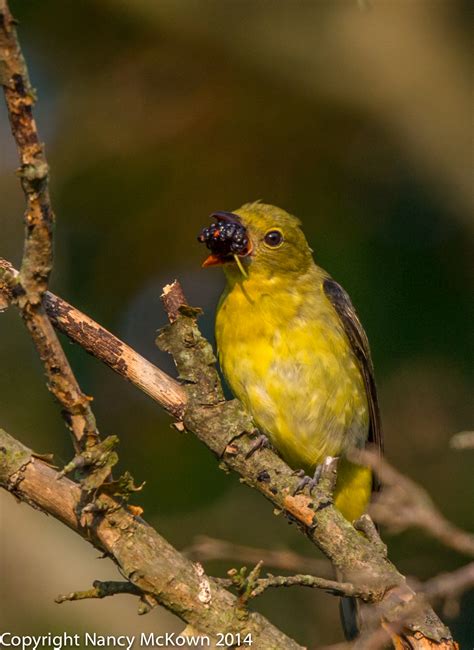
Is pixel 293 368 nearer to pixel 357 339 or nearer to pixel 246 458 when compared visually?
pixel 357 339

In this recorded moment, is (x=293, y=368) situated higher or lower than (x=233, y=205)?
lower

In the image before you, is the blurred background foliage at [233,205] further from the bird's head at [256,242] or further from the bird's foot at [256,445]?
the bird's foot at [256,445]

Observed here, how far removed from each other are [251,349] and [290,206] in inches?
122

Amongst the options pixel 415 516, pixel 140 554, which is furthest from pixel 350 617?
pixel 415 516

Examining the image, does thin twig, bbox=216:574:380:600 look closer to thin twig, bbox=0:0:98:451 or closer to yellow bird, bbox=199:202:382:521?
thin twig, bbox=0:0:98:451

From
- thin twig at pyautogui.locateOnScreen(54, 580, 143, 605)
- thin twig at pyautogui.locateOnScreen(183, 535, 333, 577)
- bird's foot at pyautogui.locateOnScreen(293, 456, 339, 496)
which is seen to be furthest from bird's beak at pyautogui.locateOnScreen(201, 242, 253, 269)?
thin twig at pyautogui.locateOnScreen(54, 580, 143, 605)

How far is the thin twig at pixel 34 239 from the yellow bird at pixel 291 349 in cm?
172

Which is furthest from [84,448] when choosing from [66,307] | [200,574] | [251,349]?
[251,349]

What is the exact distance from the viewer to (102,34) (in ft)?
25.0

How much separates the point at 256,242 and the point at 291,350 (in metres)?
0.61

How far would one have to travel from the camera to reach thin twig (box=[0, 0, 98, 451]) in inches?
92.0

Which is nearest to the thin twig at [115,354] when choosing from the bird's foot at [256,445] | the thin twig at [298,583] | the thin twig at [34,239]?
the bird's foot at [256,445]

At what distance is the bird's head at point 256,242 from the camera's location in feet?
15.1

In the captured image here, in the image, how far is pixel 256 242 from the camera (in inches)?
190
